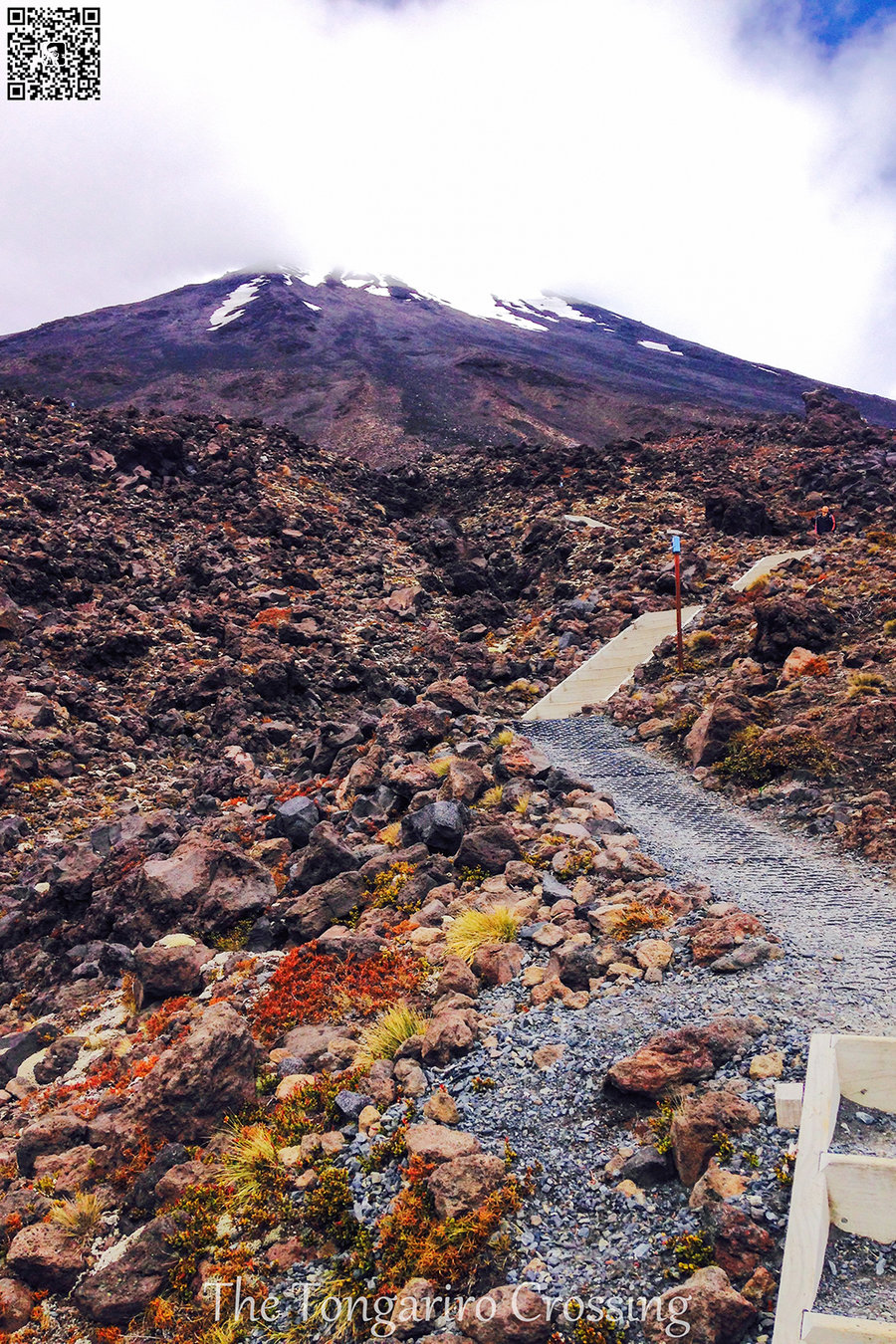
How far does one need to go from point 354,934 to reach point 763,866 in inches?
168

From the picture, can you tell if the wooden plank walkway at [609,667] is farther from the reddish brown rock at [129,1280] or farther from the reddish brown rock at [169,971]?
the reddish brown rock at [129,1280]

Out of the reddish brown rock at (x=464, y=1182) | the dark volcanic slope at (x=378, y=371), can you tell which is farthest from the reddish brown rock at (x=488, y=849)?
the dark volcanic slope at (x=378, y=371)

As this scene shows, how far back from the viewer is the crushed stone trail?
5.60 m

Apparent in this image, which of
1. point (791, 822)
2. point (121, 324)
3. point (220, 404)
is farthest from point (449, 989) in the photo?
point (121, 324)

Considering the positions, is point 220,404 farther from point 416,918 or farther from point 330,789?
point 416,918

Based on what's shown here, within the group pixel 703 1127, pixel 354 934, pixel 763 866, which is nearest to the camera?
pixel 703 1127

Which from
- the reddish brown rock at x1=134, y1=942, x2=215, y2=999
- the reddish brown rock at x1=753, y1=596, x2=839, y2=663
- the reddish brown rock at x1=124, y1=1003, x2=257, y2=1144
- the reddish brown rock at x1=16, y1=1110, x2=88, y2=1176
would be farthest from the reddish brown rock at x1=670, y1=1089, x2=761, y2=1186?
the reddish brown rock at x1=753, y1=596, x2=839, y2=663

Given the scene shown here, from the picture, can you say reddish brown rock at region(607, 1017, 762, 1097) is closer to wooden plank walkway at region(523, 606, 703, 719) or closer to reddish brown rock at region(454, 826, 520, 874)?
reddish brown rock at region(454, 826, 520, 874)

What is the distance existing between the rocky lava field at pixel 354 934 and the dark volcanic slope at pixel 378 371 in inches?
1136

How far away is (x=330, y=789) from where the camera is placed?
1138cm

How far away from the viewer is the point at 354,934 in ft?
22.4

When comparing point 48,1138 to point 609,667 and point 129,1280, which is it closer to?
point 129,1280

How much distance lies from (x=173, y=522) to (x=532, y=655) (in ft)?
42.9

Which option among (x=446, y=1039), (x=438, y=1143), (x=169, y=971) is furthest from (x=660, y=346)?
(x=438, y=1143)
